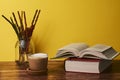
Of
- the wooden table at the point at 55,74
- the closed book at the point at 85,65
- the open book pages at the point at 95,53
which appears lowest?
the wooden table at the point at 55,74

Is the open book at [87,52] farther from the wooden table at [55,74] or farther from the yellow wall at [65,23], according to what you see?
the yellow wall at [65,23]

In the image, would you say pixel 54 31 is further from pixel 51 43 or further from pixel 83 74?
pixel 83 74

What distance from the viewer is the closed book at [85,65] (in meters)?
1.28

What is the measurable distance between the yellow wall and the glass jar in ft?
0.28

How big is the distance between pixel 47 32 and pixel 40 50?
0.11 m

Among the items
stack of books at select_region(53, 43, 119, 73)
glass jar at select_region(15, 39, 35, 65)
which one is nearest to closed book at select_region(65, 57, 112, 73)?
stack of books at select_region(53, 43, 119, 73)

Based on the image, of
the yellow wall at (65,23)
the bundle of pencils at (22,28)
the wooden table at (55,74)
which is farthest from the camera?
the yellow wall at (65,23)

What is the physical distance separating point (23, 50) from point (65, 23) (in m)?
0.30

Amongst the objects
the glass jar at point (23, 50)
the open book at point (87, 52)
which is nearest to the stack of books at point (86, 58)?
the open book at point (87, 52)

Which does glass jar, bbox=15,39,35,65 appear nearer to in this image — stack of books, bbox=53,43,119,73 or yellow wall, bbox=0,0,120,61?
yellow wall, bbox=0,0,120,61

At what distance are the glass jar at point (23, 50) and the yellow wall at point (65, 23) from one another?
0.28 ft

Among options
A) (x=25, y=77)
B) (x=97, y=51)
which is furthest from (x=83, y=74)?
(x=25, y=77)

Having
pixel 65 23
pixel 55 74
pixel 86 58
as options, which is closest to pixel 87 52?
pixel 86 58

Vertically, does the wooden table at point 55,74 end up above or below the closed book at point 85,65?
below
